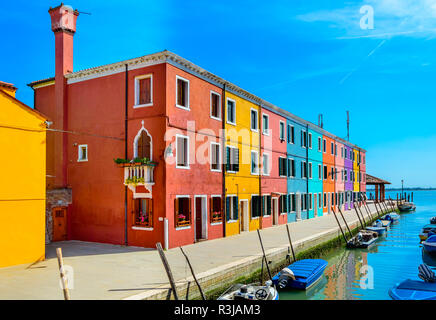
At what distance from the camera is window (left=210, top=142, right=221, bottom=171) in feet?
61.6

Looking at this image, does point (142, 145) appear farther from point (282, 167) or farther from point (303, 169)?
point (303, 169)

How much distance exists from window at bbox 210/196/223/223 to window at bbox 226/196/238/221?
64 cm

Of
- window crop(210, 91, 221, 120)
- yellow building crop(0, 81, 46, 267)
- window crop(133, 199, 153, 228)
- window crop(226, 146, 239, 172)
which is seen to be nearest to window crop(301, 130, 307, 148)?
window crop(226, 146, 239, 172)

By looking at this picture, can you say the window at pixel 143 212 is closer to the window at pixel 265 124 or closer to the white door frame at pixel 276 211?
the window at pixel 265 124

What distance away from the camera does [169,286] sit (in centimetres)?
964

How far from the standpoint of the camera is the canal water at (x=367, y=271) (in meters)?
13.0

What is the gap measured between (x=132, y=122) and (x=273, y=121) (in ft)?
42.3

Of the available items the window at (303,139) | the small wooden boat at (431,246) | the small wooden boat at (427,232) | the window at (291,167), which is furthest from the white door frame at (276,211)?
the small wooden boat at (427,232)

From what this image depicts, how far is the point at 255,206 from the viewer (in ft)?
73.9

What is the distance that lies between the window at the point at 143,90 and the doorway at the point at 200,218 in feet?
17.5

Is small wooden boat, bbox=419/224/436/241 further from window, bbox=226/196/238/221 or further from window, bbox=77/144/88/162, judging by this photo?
window, bbox=77/144/88/162

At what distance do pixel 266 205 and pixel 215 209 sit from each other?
6.20m
